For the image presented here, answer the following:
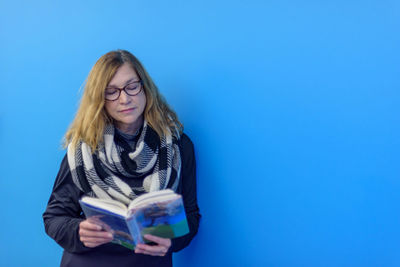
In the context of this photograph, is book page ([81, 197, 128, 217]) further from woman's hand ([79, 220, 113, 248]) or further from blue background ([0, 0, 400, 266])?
blue background ([0, 0, 400, 266])

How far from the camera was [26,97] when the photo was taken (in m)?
1.42

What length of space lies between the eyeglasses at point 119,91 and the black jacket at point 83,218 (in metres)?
0.25

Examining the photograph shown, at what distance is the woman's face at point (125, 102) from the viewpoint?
3.74ft

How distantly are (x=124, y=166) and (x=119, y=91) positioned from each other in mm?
258

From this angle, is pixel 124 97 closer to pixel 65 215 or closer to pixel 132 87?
pixel 132 87

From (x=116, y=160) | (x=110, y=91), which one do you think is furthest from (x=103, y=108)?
(x=116, y=160)

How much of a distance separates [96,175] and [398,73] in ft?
3.22

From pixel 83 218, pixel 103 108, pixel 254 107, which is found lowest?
pixel 83 218

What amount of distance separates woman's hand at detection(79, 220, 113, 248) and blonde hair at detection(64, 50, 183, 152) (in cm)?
29

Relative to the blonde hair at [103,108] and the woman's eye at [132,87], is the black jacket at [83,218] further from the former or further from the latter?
the woman's eye at [132,87]

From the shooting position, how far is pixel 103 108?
1208 mm

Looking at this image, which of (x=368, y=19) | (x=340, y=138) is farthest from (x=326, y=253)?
(x=368, y=19)

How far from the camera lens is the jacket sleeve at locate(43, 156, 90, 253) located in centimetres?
110

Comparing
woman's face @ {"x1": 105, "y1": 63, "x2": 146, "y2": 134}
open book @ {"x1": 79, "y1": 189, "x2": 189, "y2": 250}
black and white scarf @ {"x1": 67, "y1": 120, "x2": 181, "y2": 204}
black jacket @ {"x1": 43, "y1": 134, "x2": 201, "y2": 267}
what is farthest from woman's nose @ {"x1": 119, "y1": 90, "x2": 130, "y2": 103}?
open book @ {"x1": 79, "y1": 189, "x2": 189, "y2": 250}
